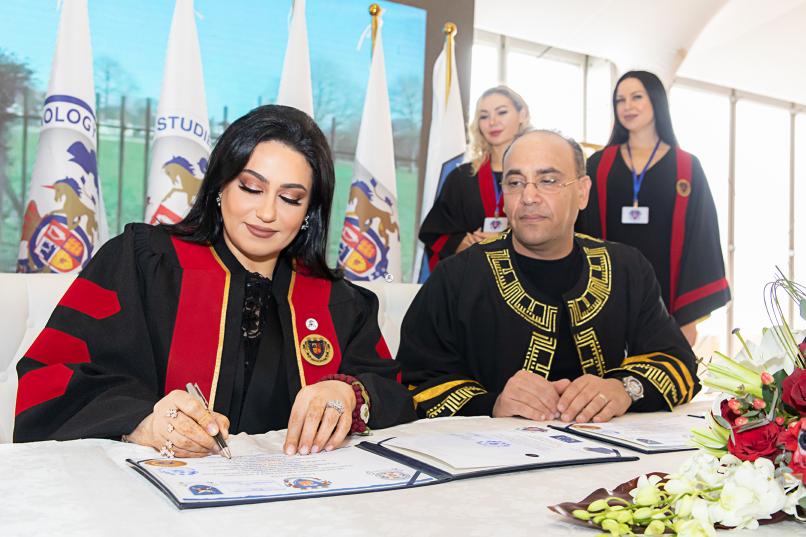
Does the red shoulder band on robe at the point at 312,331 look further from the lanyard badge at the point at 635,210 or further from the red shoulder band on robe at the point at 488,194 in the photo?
the lanyard badge at the point at 635,210

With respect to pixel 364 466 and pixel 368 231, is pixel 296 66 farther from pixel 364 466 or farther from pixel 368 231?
pixel 364 466

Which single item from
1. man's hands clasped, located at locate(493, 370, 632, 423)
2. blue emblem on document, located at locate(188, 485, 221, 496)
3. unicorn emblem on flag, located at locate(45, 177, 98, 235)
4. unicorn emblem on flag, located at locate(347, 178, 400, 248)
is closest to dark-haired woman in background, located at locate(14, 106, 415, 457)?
man's hands clasped, located at locate(493, 370, 632, 423)

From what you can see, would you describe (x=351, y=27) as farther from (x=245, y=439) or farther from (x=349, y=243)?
(x=245, y=439)

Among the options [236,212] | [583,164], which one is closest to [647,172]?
[583,164]

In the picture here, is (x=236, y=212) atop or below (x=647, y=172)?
below

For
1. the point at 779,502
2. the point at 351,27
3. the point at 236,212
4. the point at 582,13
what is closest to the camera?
the point at 779,502

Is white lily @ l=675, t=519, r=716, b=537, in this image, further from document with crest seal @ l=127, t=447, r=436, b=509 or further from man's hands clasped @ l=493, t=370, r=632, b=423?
man's hands clasped @ l=493, t=370, r=632, b=423

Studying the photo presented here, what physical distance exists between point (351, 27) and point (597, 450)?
18.5 ft

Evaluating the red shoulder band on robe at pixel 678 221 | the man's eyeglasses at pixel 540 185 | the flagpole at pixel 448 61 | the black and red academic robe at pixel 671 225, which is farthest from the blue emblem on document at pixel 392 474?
the flagpole at pixel 448 61

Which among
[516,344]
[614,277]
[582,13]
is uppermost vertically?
[582,13]

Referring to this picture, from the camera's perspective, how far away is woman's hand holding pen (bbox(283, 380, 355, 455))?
1.52 meters

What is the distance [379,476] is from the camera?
1246 mm

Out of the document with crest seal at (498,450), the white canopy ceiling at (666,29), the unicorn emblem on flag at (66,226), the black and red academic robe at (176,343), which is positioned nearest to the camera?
the document with crest seal at (498,450)

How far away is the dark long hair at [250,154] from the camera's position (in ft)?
6.95
